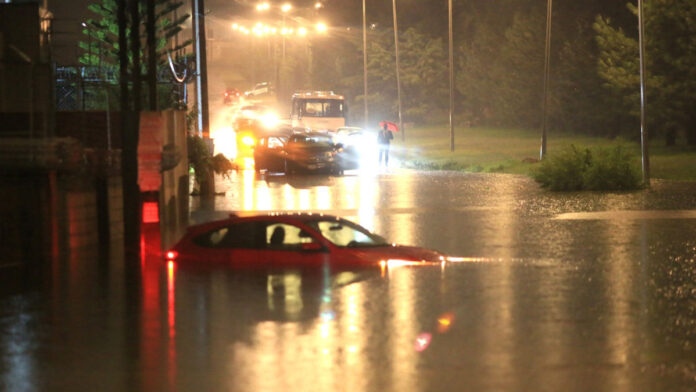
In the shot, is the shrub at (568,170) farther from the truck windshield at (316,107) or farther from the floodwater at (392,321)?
the truck windshield at (316,107)

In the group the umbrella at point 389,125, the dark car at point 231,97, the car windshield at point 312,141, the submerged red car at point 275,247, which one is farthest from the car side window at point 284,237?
the dark car at point 231,97

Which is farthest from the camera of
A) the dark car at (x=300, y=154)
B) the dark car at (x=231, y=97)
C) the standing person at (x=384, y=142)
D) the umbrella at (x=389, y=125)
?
the dark car at (x=231, y=97)

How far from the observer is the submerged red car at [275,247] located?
17000mm

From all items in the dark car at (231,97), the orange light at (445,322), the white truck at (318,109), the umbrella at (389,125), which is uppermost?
the dark car at (231,97)

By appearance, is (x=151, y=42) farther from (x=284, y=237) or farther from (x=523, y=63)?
(x=523, y=63)

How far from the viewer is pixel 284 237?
17.3m

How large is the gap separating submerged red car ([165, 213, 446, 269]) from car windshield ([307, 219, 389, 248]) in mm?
38

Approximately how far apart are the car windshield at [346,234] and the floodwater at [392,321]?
84 cm

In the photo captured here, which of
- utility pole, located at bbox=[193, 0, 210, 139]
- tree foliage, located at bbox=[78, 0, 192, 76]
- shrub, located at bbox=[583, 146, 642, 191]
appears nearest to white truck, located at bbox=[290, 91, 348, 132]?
tree foliage, located at bbox=[78, 0, 192, 76]

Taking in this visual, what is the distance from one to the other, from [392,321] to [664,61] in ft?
151

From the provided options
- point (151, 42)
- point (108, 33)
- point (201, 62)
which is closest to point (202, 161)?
point (201, 62)

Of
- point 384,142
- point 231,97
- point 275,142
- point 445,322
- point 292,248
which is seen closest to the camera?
point 445,322

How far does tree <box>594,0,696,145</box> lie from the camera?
54094mm

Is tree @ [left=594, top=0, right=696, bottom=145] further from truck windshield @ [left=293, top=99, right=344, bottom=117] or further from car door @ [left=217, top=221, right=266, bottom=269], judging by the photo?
car door @ [left=217, top=221, right=266, bottom=269]
